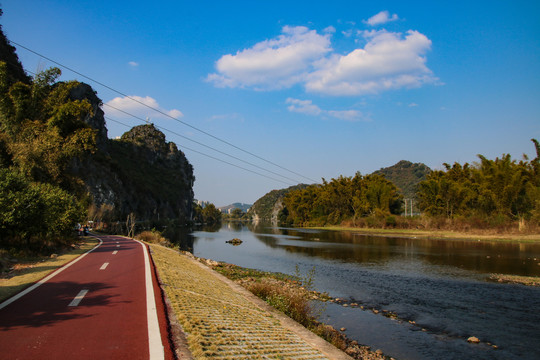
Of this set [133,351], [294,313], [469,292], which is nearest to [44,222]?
[294,313]

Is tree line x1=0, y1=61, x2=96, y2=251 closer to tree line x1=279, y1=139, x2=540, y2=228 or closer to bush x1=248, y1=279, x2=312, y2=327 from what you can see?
bush x1=248, y1=279, x2=312, y2=327

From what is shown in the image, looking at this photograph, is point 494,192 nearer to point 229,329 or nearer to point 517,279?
point 517,279

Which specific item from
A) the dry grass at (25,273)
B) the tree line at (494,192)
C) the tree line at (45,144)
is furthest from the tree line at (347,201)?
the dry grass at (25,273)

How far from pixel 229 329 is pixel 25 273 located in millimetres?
9174

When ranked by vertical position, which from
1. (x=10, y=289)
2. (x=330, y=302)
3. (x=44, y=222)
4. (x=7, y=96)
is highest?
(x=7, y=96)

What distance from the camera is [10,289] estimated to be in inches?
383

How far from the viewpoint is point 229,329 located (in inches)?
310

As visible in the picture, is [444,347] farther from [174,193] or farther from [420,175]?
[420,175]

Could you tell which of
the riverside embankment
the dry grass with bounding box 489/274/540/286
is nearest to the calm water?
the dry grass with bounding box 489/274/540/286

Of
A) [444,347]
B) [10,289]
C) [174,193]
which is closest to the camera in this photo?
[10,289]

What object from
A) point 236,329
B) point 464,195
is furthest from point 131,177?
point 236,329

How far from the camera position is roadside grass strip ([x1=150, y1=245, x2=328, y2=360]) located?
6.54 meters

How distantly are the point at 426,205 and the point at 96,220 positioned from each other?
6137 centimetres

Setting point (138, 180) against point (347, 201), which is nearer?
point (347, 201)
